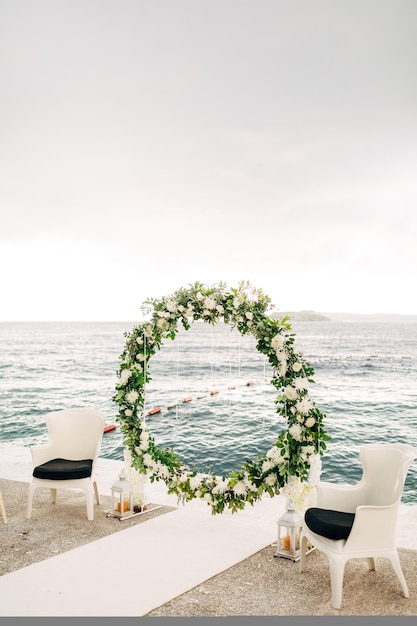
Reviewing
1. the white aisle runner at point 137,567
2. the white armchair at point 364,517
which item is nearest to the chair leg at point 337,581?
the white armchair at point 364,517

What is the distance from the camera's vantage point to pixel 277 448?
478cm

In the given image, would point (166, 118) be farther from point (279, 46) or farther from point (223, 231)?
point (223, 231)

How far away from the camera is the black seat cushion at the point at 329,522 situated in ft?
12.2

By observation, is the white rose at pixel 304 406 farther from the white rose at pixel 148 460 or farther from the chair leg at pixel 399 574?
the white rose at pixel 148 460

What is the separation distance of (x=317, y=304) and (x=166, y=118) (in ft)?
83.1

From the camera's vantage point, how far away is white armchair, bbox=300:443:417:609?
3675 mm

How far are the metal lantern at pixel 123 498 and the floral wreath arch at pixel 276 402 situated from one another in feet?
0.59

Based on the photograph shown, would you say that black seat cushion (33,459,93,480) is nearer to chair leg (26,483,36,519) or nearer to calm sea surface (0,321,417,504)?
chair leg (26,483,36,519)

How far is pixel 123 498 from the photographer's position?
537 centimetres

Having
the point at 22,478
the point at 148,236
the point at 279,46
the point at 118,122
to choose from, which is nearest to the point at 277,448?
the point at 22,478

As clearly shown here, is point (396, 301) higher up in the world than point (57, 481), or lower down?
higher up

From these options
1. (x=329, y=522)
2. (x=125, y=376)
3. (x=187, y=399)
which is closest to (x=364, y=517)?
(x=329, y=522)

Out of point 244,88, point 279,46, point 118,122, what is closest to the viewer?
point 279,46

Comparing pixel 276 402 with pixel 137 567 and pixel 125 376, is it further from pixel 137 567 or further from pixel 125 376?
pixel 137 567
